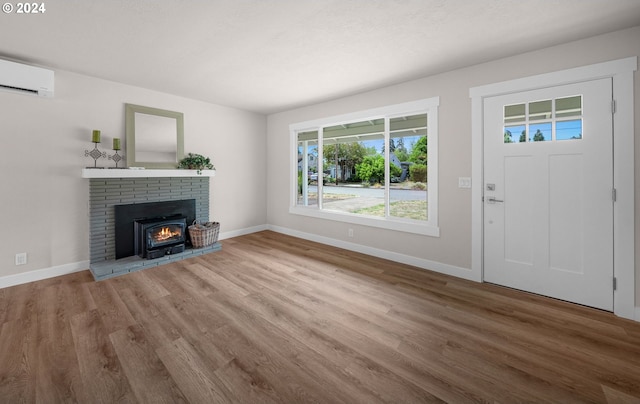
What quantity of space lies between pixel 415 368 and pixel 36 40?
451 cm

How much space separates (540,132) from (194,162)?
16.0 ft

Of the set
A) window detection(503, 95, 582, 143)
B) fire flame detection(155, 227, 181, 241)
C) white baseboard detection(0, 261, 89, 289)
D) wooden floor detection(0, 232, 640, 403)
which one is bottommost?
wooden floor detection(0, 232, 640, 403)

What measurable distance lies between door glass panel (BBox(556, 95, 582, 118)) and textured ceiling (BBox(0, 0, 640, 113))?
0.57 m

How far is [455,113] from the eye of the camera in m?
3.26

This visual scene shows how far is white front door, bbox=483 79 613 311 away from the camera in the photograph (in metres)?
2.46

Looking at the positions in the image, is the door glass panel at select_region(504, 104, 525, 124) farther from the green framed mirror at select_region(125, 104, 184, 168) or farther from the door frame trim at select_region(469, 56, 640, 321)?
the green framed mirror at select_region(125, 104, 184, 168)

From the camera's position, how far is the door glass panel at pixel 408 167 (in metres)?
3.70

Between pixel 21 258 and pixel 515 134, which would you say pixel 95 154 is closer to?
pixel 21 258

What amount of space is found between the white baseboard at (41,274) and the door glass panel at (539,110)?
5903 millimetres

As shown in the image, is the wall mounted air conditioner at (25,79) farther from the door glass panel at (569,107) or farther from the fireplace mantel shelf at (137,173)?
the door glass panel at (569,107)

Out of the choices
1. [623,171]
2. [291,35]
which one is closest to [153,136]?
[291,35]

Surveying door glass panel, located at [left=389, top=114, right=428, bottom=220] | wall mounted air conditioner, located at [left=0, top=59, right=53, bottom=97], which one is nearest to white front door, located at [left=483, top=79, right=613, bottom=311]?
door glass panel, located at [left=389, top=114, right=428, bottom=220]

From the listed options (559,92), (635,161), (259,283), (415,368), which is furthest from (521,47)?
(259,283)

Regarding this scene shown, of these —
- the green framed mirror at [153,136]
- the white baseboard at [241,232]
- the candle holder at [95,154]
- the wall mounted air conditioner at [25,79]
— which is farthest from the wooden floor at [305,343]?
the wall mounted air conditioner at [25,79]
